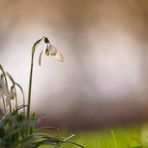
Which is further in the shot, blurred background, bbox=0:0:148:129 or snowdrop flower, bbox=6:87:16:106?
blurred background, bbox=0:0:148:129

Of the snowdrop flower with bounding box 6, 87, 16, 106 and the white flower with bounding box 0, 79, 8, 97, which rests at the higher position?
the white flower with bounding box 0, 79, 8, 97

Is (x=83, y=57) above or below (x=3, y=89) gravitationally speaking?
above

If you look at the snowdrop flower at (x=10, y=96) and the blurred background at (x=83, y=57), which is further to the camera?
the blurred background at (x=83, y=57)

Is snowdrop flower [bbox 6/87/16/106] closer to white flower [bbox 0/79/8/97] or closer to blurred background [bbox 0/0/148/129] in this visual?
white flower [bbox 0/79/8/97]

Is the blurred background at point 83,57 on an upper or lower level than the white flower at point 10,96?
upper

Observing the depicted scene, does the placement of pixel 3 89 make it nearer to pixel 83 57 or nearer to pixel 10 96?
pixel 10 96

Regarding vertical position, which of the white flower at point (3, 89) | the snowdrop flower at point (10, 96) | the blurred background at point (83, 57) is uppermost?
the blurred background at point (83, 57)

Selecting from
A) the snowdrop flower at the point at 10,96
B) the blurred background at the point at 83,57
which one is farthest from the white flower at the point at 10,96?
the blurred background at the point at 83,57

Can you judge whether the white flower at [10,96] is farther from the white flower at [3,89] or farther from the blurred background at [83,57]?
the blurred background at [83,57]

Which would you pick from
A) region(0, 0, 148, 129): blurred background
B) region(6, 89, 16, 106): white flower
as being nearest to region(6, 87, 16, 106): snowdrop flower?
region(6, 89, 16, 106): white flower

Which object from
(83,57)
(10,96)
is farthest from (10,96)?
(83,57)
